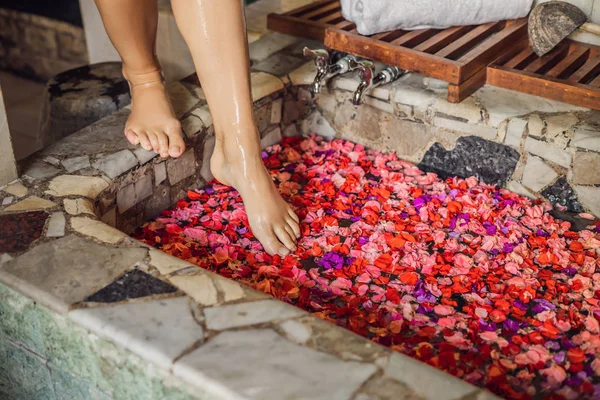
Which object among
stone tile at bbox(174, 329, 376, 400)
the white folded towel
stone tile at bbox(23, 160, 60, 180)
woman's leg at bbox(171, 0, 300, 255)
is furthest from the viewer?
the white folded towel

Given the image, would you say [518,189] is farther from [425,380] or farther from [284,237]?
[425,380]

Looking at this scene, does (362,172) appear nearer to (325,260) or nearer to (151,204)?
(325,260)

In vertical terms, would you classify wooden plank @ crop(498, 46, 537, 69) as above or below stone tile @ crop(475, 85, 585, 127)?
above

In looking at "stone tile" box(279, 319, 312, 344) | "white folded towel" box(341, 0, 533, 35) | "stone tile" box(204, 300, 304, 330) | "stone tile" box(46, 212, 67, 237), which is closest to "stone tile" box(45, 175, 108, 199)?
"stone tile" box(46, 212, 67, 237)

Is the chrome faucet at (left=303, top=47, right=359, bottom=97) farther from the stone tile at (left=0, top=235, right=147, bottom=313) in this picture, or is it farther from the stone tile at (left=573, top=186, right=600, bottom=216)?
the stone tile at (left=0, top=235, right=147, bottom=313)

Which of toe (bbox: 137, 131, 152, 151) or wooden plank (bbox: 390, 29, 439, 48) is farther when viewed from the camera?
wooden plank (bbox: 390, 29, 439, 48)

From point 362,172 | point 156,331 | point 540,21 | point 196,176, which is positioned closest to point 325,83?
point 362,172

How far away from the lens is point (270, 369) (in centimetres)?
126

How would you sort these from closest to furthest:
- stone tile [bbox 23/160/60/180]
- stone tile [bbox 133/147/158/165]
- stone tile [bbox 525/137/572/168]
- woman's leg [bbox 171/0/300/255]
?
woman's leg [bbox 171/0/300/255] < stone tile [bbox 23/160/60/180] < stone tile [bbox 133/147/158/165] < stone tile [bbox 525/137/572/168]

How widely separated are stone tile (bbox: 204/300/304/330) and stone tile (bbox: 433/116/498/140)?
3.57ft

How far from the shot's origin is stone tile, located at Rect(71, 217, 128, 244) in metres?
1.61

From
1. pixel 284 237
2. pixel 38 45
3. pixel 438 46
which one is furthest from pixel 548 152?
pixel 38 45

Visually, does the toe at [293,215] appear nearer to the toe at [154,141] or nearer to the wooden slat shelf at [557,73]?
the toe at [154,141]

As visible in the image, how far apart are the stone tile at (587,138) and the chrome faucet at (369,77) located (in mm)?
620
